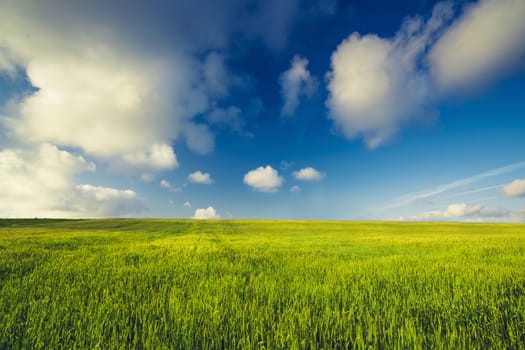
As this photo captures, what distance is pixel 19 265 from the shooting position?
7.18 m

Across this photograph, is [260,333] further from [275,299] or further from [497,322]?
[497,322]

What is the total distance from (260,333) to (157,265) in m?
5.32

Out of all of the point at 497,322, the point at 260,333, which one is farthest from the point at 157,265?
the point at 497,322

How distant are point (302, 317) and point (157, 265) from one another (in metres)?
5.37

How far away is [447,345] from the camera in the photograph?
2801 mm

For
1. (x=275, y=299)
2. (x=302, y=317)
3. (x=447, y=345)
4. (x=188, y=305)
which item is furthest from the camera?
(x=275, y=299)

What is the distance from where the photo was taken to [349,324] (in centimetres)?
326

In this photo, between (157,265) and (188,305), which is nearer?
(188,305)

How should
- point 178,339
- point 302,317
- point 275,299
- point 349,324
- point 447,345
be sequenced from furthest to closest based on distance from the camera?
point 275,299 < point 302,317 < point 349,324 < point 178,339 < point 447,345

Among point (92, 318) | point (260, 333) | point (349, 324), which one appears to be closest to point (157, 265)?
point (92, 318)

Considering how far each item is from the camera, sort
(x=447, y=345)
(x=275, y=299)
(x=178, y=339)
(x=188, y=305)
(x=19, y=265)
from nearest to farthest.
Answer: (x=447, y=345) < (x=178, y=339) < (x=188, y=305) < (x=275, y=299) < (x=19, y=265)

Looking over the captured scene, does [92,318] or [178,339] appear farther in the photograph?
[92,318]

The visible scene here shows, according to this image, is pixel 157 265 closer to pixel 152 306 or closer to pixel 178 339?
pixel 152 306

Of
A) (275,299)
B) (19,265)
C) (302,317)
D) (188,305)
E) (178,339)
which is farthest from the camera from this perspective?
(19,265)
